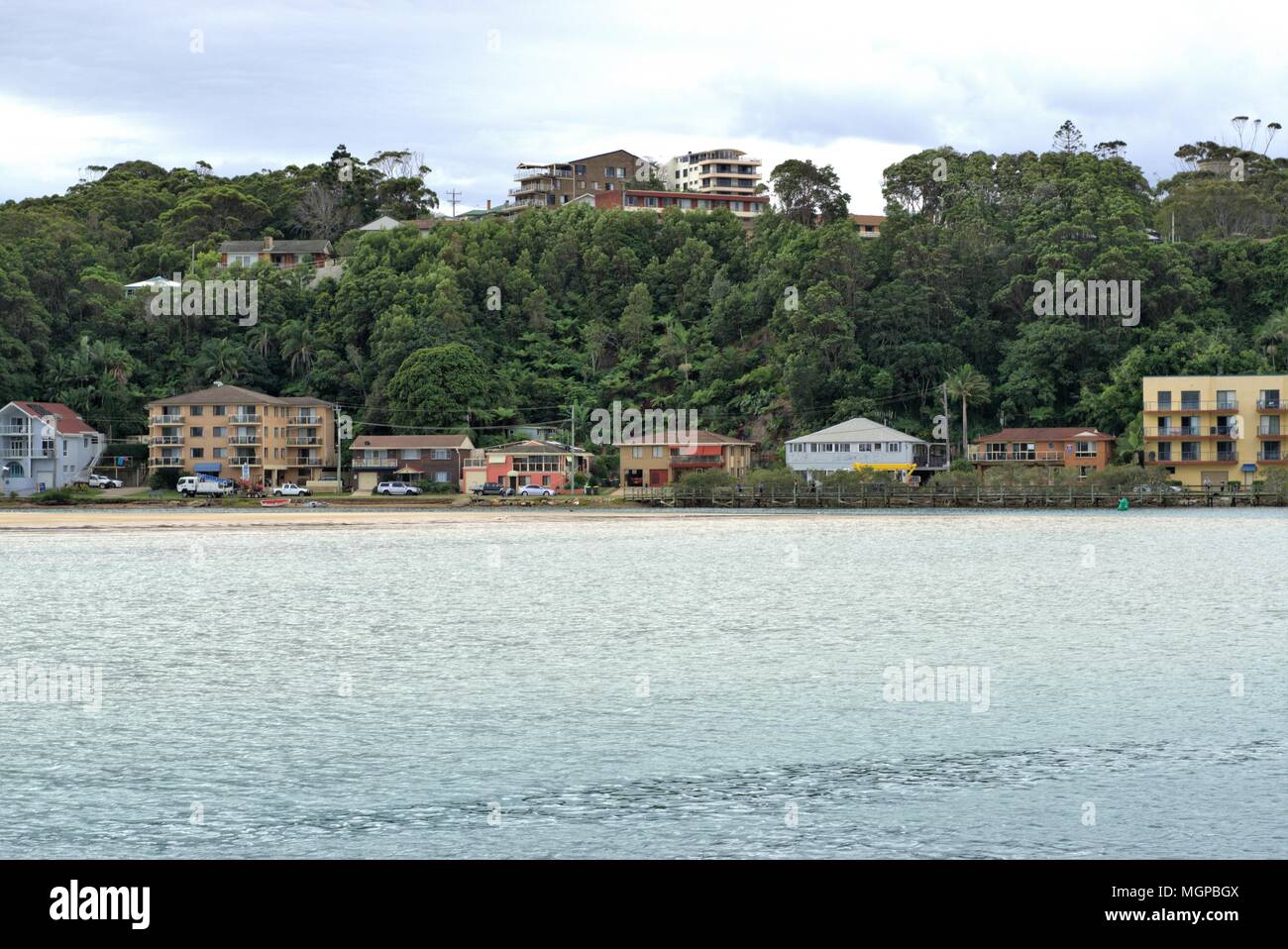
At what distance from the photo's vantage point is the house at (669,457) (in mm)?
91375

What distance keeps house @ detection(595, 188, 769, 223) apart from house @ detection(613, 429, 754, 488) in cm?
5331

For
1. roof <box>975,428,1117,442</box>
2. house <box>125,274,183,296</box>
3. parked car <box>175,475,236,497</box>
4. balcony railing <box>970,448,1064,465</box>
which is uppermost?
house <box>125,274,183,296</box>

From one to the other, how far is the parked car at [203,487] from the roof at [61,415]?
10419mm

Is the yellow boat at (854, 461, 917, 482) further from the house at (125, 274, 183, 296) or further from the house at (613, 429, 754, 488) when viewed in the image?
the house at (125, 274, 183, 296)

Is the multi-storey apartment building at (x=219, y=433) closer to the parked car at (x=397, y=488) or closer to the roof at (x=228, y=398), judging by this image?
the roof at (x=228, y=398)

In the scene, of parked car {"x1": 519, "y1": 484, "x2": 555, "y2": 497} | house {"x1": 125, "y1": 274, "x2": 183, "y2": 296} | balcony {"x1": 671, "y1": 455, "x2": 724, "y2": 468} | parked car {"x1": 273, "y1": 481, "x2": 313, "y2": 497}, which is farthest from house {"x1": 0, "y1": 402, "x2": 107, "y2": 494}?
balcony {"x1": 671, "y1": 455, "x2": 724, "y2": 468}

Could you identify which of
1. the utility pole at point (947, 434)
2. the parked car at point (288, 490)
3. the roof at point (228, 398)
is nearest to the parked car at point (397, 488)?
the parked car at point (288, 490)

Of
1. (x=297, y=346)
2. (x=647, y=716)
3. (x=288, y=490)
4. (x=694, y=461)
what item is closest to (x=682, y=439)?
(x=694, y=461)

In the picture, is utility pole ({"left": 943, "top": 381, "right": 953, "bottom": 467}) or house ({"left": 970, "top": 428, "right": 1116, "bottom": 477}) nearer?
house ({"left": 970, "top": 428, "right": 1116, "bottom": 477})

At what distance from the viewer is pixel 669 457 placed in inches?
3607

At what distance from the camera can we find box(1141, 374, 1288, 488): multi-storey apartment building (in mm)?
83875

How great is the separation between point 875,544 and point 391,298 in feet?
208
